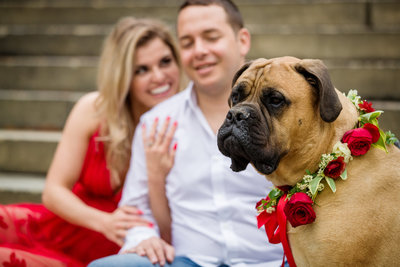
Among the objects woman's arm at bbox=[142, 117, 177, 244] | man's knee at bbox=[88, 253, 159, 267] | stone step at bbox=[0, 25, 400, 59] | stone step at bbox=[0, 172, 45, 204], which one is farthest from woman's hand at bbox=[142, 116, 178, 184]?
stone step at bbox=[0, 25, 400, 59]

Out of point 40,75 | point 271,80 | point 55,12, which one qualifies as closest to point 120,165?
point 271,80

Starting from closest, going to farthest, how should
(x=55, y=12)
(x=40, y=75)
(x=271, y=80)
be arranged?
(x=271, y=80)
(x=40, y=75)
(x=55, y=12)

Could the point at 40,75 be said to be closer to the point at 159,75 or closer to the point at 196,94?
the point at 159,75

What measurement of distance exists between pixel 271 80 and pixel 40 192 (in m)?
2.76

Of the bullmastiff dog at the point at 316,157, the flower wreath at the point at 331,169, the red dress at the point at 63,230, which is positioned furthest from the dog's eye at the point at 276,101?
the red dress at the point at 63,230

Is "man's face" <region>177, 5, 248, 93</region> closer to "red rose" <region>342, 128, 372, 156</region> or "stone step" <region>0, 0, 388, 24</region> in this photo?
"red rose" <region>342, 128, 372, 156</region>

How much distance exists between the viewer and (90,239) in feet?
9.52

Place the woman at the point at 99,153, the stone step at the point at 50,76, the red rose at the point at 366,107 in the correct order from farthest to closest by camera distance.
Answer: the stone step at the point at 50,76, the woman at the point at 99,153, the red rose at the point at 366,107

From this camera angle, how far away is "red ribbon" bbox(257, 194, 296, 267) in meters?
1.78

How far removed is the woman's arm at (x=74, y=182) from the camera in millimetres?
2584

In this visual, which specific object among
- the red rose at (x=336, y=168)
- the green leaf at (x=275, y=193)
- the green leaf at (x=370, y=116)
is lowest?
the green leaf at (x=275, y=193)

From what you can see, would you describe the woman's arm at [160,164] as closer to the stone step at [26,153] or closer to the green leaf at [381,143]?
the green leaf at [381,143]

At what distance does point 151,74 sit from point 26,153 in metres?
1.89

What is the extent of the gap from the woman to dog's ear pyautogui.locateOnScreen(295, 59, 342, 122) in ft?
4.87
